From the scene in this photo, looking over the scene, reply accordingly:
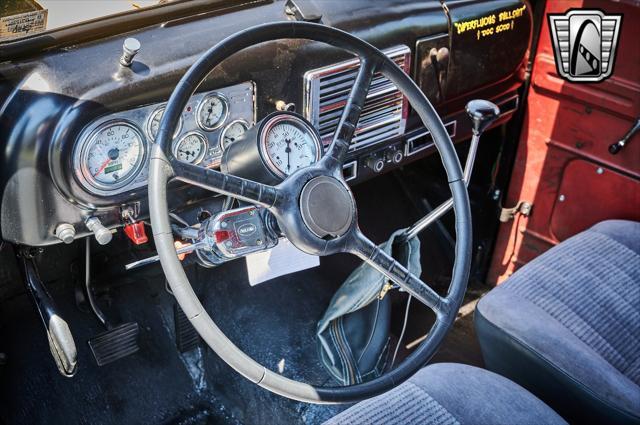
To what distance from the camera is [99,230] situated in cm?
166

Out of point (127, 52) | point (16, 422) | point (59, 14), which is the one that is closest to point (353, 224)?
point (127, 52)

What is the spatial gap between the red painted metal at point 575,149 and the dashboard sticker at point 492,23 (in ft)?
0.44

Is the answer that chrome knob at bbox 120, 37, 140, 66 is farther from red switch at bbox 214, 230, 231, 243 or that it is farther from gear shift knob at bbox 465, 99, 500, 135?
gear shift knob at bbox 465, 99, 500, 135

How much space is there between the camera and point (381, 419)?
1.50 metres

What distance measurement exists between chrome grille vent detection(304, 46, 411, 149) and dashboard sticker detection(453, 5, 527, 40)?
288 mm

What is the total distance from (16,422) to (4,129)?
1025 mm

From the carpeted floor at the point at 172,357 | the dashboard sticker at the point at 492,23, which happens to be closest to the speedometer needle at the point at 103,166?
the carpeted floor at the point at 172,357

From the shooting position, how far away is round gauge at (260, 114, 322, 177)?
1.63m

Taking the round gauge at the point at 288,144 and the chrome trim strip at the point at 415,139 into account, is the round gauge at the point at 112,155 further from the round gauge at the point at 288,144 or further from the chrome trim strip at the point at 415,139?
the chrome trim strip at the point at 415,139

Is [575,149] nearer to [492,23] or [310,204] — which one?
[492,23]

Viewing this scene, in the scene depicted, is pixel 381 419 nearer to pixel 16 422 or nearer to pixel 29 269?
pixel 29 269

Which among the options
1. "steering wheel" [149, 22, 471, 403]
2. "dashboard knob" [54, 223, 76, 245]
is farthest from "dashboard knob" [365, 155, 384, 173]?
"dashboard knob" [54, 223, 76, 245]

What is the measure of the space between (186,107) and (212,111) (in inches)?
3.2

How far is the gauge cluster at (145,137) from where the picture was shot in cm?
163
